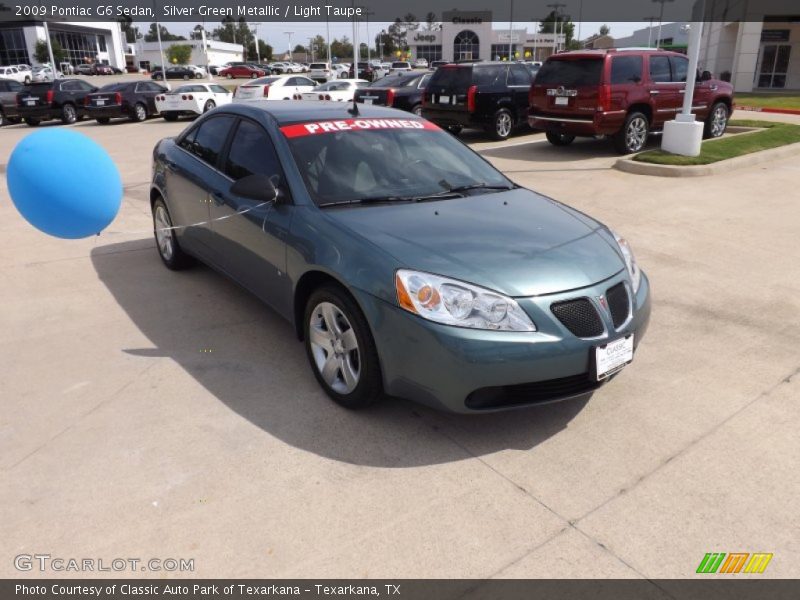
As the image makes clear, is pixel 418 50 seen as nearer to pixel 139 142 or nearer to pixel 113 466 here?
pixel 139 142

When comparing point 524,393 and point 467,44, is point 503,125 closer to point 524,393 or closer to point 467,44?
point 524,393

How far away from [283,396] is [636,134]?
10345 mm

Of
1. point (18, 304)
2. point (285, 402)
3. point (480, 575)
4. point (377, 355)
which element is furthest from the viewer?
point (18, 304)

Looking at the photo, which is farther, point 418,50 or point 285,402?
point 418,50

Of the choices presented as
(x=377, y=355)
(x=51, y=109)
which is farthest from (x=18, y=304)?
(x=51, y=109)

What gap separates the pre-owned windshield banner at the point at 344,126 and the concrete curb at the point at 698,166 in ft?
22.0

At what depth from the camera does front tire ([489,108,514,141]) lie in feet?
46.8

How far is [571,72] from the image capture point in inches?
455

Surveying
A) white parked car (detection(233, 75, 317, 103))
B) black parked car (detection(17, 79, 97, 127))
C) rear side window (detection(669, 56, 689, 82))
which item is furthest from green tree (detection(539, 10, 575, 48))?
rear side window (detection(669, 56, 689, 82))

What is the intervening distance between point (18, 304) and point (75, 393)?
191 centimetres

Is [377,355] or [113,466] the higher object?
[377,355]

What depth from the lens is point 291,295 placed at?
3898mm

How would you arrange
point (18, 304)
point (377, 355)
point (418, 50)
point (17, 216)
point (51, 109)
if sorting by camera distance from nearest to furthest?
point (377, 355), point (18, 304), point (17, 216), point (51, 109), point (418, 50)

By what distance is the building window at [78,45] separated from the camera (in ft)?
268
